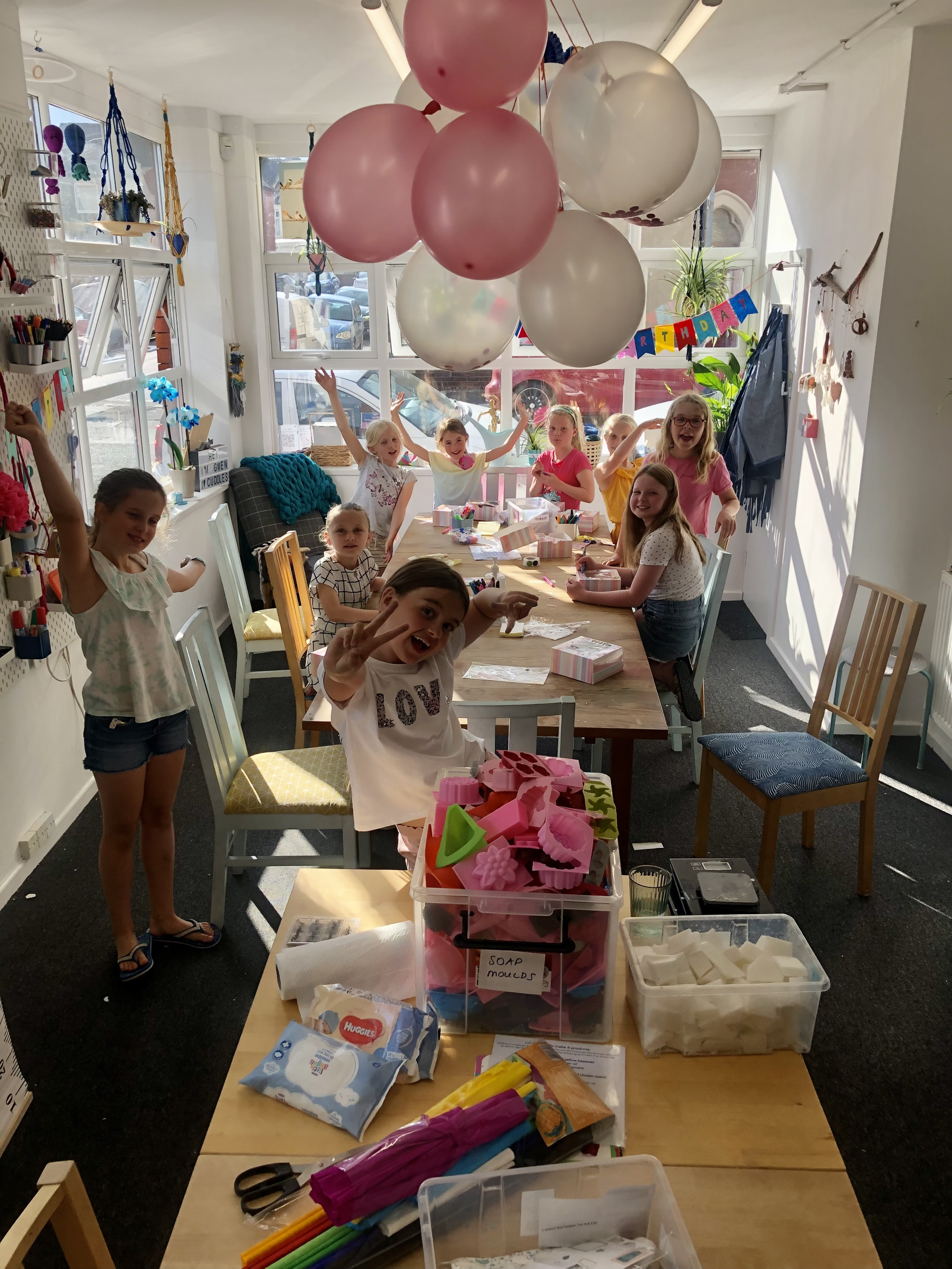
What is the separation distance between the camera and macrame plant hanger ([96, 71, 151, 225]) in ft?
13.7

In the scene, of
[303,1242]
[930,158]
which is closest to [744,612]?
[930,158]

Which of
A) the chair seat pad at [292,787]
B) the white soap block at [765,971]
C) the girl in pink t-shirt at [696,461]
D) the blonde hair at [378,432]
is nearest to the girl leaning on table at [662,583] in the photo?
the girl in pink t-shirt at [696,461]

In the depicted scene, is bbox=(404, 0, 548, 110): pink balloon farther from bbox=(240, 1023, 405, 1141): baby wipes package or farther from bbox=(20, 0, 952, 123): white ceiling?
bbox=(20, 0, 952, 123): white ceiling

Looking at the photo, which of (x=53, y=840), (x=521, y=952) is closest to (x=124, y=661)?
(x=53, y=840)

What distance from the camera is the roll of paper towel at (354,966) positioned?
1.51 metres

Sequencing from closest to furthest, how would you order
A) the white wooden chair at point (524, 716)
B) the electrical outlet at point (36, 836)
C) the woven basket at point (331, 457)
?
1. the white wooden chair at point (524, 716)
2. the electrical outlet at point (36, 836)
3. the woven basket at point (331, 457)

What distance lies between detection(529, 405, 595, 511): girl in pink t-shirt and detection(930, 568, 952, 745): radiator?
1.67 m

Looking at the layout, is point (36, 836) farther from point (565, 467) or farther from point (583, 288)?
point (565, 467)

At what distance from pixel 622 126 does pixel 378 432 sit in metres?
3.43

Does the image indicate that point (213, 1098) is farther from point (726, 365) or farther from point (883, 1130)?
point (726, 365)

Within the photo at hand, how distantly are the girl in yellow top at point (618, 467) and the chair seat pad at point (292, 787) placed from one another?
2.34 m

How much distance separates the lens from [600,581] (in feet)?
12.0

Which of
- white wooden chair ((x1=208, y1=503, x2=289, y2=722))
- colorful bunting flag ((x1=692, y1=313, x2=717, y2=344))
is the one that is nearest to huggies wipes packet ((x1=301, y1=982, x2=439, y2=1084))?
white wooden chair ((x1=208, y1=503, x2=289, y2=722))

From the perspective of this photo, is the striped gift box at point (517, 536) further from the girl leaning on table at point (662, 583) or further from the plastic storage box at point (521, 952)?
the plastic storage box at point (521, 952)
